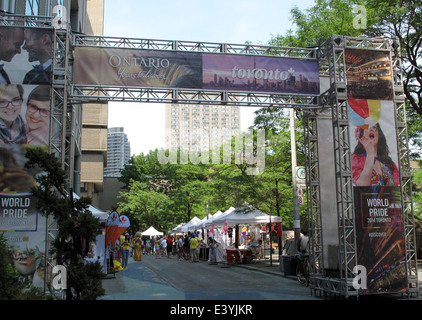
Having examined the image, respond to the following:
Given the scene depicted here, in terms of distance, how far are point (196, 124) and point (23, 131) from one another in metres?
59.5

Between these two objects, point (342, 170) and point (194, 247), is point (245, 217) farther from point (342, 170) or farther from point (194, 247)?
point (342, 170)

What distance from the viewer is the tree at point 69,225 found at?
7.68 meters

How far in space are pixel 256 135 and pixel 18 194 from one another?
18170 millimetres

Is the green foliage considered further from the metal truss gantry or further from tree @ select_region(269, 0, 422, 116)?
the metal truss gantry

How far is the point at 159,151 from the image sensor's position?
57.9 m

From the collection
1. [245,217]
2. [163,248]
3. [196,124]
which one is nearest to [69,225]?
[245,217]

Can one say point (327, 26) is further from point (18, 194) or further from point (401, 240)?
point (18, 194)

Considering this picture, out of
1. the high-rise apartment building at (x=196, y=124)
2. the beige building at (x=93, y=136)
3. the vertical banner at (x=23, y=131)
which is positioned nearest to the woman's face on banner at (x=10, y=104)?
the vertical banner at (x=23, y=131)

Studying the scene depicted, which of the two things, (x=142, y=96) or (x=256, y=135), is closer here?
(x=142, y=96)

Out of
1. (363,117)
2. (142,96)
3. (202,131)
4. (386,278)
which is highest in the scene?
(202,131)

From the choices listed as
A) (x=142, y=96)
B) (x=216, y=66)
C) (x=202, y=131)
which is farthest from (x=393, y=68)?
(x=202, y=131)

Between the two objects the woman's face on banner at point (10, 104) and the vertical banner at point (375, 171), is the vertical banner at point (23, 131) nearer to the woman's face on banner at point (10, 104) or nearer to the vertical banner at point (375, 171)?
the woman's face on banner at point (10, 104)

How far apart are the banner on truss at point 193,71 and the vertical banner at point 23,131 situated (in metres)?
1.24

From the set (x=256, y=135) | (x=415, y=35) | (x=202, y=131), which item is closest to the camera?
(x=415, y=35)
